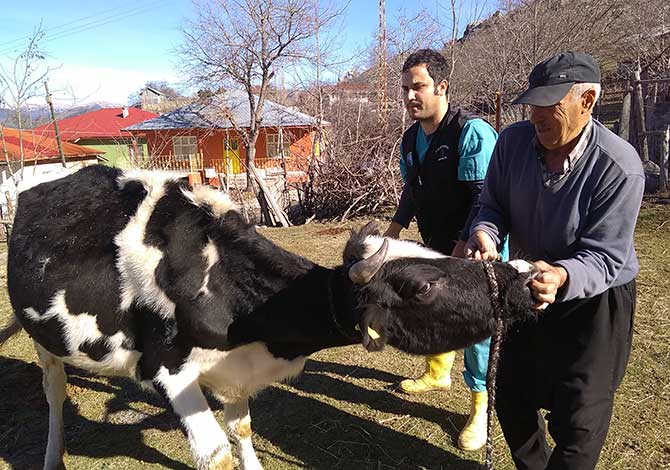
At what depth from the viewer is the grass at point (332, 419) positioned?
3490 mm

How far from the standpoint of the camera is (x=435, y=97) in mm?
3373

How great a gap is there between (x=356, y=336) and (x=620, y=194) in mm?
1383

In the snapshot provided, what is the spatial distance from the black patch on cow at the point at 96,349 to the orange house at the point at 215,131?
17827 millimetres

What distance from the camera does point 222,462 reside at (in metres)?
2.93

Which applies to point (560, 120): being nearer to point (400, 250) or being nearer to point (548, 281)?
point (548, 281)

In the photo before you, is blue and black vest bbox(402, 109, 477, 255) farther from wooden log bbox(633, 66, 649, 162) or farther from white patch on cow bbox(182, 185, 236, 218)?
wooden log bbox(633, 66, 649, 162)

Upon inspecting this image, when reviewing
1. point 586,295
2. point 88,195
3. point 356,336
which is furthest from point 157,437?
point 586,295

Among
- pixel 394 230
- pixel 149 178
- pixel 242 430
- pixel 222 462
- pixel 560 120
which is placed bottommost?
pixel 242 430

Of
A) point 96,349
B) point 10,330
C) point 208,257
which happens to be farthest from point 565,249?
point 10,330

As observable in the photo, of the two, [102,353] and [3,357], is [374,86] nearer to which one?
[3,357]

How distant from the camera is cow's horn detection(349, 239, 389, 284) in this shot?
2246 millimetres

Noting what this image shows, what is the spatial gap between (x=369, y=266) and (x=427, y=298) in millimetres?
295

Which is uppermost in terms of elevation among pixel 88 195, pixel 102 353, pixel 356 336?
pixel 88 195

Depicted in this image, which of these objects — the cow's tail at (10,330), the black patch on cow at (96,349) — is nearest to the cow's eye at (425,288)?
the black patch on cow at (96,349)
